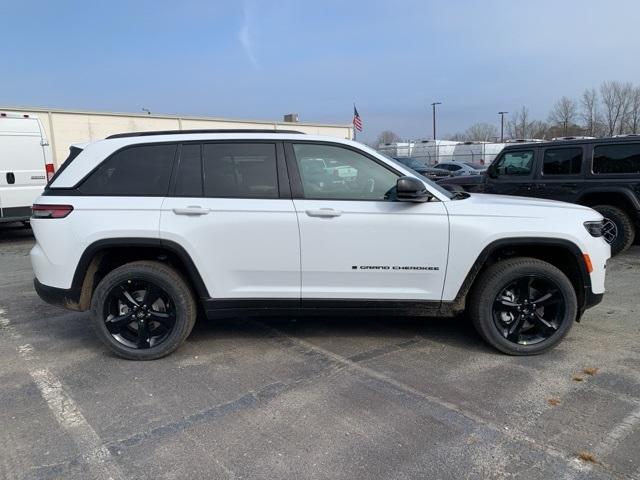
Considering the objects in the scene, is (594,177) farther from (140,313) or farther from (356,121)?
(356,121)

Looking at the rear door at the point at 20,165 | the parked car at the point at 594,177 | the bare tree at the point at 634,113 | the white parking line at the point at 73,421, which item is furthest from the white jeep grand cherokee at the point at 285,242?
the bare tree at the point at 634,113

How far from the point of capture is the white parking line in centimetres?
276

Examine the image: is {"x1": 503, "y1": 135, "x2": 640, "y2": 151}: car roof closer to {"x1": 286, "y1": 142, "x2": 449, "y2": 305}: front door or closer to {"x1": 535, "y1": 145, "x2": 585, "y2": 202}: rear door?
{"x1": 535, "y1": 145, "x2": 585, "y2": 202}: rear door

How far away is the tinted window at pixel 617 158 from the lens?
754 cm

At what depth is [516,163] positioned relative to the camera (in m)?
8.85

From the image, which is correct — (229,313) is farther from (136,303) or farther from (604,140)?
(604,140)

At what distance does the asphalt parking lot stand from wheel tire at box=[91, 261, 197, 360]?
Result: 0.14 m

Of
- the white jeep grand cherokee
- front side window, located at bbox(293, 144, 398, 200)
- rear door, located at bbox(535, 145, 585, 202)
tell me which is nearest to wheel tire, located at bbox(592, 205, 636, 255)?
rear door, located at bbox(535, 145, 585, 202)

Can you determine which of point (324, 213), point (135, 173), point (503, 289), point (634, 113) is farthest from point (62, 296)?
point (634, 113)

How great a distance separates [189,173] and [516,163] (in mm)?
6535

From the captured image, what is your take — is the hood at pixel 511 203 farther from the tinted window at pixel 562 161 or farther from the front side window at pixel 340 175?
the tinted window at pixel 562 161

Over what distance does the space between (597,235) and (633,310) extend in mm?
1809

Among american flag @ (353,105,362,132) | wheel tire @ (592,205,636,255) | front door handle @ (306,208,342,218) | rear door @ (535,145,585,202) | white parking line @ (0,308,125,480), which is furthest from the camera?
american flag @ (353,105,362,132)

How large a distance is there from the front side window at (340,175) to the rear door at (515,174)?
5335 millimetres
